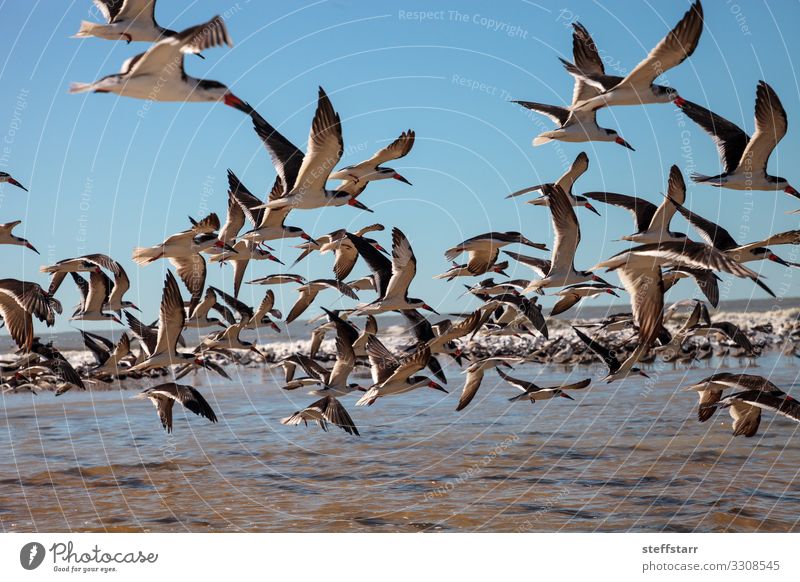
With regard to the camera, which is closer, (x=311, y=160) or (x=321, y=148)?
(x=321, y=148)

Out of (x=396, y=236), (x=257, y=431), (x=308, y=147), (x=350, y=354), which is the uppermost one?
(x=308, y=147)

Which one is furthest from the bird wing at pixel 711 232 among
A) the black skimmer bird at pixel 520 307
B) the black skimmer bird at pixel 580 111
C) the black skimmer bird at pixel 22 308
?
the black skimmer bird at pixel 22 308

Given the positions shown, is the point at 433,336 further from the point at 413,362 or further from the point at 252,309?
the point at 252,309

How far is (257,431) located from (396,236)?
6.87 m

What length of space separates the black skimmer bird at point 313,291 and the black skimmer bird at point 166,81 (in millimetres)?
6667

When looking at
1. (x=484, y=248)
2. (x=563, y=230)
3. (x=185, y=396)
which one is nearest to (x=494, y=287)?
(x=484, y=248)

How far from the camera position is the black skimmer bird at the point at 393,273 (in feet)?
52.3

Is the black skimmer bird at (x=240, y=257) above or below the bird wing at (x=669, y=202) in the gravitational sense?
below

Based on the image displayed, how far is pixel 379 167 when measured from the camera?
16266 millimetres

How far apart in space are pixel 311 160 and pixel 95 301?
7056mm

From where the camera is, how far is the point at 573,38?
1548cm

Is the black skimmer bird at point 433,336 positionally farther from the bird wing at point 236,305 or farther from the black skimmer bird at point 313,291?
the bird wing at point 236,305

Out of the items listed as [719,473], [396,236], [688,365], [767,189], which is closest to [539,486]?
[719,473]

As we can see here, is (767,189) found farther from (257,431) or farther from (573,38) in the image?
(257,431)
